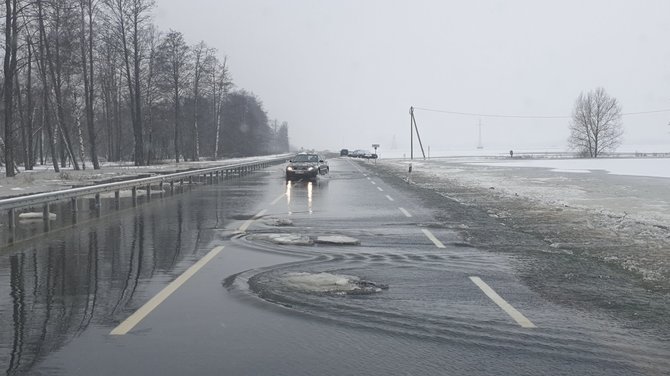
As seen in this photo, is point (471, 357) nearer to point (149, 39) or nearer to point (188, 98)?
point (149, 39)

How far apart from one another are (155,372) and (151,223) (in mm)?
10004

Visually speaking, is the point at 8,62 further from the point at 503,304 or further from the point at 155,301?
the point at 503,304

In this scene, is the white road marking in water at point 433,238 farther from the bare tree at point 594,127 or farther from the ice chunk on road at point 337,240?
the bare tree at point 594,127

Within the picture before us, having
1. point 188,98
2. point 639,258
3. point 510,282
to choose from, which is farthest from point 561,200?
point 188,98

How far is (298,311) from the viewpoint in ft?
19.6

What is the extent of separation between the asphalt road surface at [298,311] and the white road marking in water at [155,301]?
0.09 feet

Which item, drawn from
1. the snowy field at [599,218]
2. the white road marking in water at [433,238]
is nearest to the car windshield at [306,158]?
the snowy field at [599,218]

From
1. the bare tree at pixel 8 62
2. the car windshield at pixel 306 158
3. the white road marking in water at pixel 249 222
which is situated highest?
the bare tree at pixel 8 62

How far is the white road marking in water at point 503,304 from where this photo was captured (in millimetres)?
5609

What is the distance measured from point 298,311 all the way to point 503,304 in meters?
2.29

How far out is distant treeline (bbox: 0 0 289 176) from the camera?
118 ft

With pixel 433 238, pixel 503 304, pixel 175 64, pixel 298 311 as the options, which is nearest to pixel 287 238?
pixel 433 238

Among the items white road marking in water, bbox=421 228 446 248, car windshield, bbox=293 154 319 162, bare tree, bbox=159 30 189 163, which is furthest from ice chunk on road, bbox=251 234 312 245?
bare tree, bbox=159 30 189 163

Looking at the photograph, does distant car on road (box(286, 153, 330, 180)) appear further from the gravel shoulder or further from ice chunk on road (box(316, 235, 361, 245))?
ice chunk on road (box(316, 235, 361, 245))
